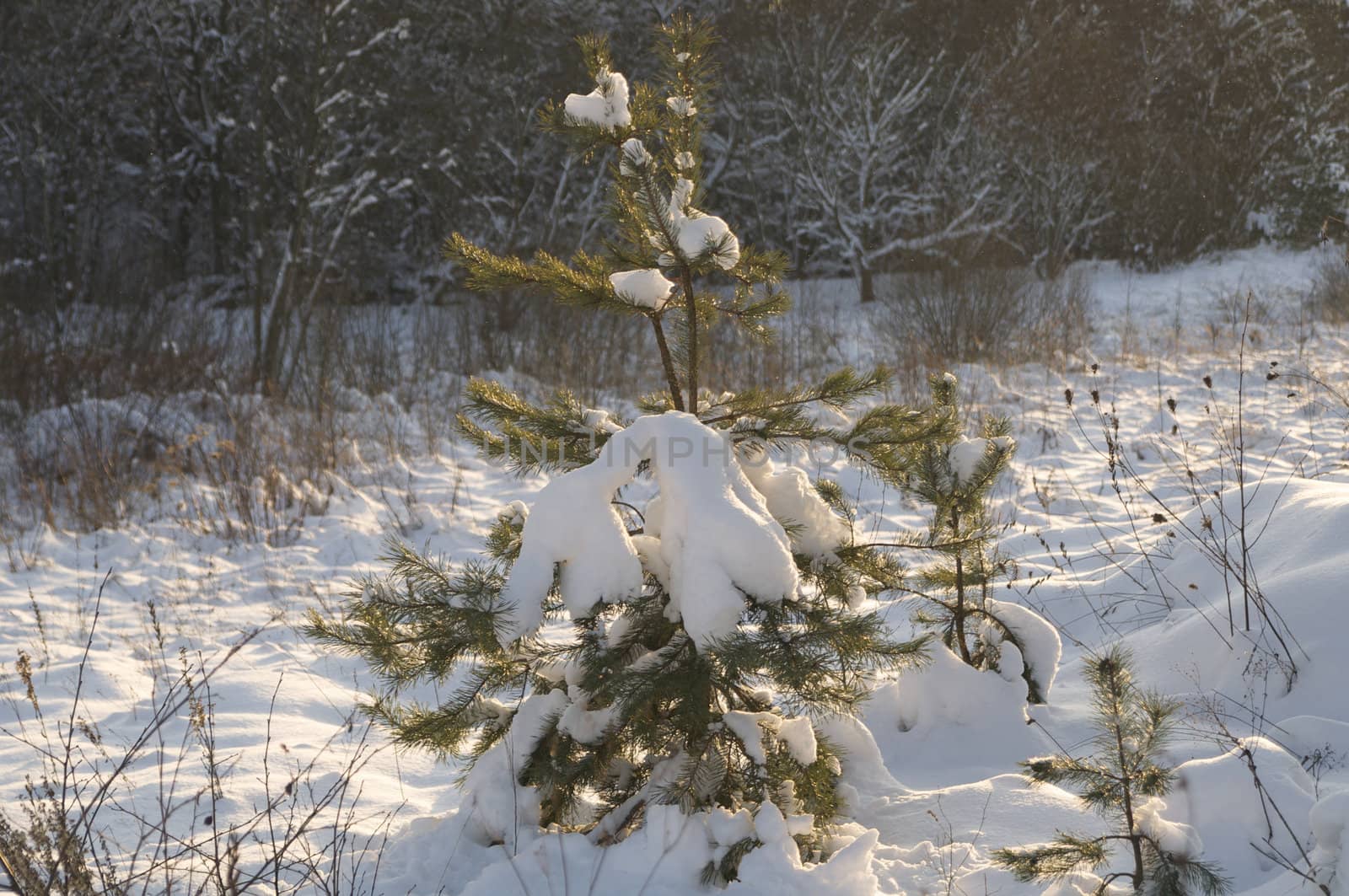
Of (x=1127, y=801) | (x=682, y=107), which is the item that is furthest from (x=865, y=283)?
(x=1127, y=801)

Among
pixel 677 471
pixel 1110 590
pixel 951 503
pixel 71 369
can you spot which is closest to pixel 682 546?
pixel 677 471

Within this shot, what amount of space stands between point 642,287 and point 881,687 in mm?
1617

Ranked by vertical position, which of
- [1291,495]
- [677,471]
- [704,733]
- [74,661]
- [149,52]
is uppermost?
[149,52]

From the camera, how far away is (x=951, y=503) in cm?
263

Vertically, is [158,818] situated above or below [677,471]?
below

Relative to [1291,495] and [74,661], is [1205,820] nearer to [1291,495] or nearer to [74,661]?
[1291,495]

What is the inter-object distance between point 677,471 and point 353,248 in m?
16.9

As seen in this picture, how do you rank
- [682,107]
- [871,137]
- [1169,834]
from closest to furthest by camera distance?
[1169,834] → [682,107] → [871,137]

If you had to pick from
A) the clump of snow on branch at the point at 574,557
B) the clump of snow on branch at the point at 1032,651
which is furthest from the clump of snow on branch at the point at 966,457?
the clump of snow on branch at the point at 574,557

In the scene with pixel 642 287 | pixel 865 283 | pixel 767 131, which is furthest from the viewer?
pixel 767 131

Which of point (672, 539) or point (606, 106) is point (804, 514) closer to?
point (672, 539)

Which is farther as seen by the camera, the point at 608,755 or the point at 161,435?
the point at 161,435

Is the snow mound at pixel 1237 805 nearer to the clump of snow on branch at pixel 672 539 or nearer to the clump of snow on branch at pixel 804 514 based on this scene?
the clump of snow on branch at pixel 804 514

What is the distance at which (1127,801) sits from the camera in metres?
1.73
